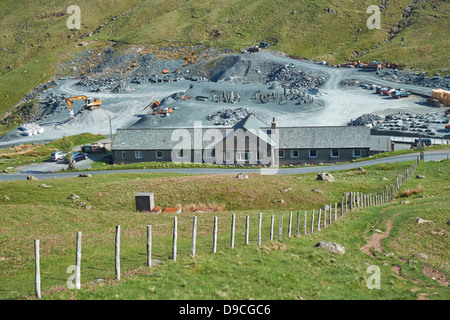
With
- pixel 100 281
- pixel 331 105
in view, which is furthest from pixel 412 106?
pixel 100 281

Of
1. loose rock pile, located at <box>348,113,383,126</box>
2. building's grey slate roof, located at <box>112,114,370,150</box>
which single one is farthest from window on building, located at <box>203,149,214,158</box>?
loose rock pile, located at <box>348,113,383,126</box>

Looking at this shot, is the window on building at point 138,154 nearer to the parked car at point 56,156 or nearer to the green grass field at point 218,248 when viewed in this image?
the parked car at point 56,156

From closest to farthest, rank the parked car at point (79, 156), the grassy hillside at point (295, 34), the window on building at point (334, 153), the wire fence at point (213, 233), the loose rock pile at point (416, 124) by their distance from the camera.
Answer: the wire fence at point (213, 233) → the window on building at point (334, 153) → the parked car at point (79, 156) → the loose rock pile at point (416, 124) → the grassy hillside at point (295, 34)

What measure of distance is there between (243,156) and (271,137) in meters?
6.69

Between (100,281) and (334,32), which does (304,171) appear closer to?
(100,281)

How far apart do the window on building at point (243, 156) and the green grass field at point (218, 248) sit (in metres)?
29.8

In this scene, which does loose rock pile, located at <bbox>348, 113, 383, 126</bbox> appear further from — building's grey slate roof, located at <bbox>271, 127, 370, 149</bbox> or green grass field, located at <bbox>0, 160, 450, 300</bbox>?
green grass field, located at <bbox>0, 160, 450, 300</bbox>

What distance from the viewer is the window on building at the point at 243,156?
76.7 metres

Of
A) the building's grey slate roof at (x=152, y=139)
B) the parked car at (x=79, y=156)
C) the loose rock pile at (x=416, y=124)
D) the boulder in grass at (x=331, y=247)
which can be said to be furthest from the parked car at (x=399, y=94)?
the boulder in grass at (x=331, y=247)

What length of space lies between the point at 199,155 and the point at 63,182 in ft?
104

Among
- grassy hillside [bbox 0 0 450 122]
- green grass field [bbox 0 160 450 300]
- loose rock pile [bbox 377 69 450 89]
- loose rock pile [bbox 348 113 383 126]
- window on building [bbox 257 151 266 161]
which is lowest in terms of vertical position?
window on building [bbox 257 151 266 161]

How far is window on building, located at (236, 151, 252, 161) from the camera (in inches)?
3019

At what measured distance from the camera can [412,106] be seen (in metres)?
119

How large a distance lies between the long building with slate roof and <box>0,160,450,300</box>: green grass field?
2981 cm
